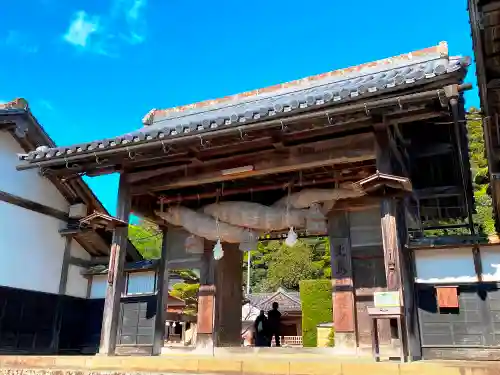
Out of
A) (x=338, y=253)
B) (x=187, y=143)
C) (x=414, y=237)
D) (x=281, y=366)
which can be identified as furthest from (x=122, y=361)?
(x=414, y=237)

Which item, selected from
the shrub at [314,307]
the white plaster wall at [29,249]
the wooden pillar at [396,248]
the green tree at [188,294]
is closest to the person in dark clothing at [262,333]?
the white plaster wall at [29,249]

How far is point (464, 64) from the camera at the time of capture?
20.4ft

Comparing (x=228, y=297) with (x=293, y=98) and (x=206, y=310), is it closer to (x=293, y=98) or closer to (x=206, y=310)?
(x=206, y=310)

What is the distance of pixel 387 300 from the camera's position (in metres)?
6.23

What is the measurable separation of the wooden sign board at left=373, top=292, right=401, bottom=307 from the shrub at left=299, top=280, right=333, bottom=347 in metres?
17.4

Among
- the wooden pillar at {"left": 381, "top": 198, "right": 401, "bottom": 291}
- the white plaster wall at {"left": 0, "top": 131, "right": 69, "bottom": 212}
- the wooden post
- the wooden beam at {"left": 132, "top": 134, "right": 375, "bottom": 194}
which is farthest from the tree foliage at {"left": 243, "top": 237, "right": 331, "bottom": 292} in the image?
the wooden pillar at {"left": 381, "top": 198, "right": 401, "bottom": 291}

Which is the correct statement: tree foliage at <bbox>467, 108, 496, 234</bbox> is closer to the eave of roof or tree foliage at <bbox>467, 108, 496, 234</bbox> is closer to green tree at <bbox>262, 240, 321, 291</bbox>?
green tree at <bbox>262, 240, 321, 291</bbox>

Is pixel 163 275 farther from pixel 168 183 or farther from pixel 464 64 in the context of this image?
pixel 464 64

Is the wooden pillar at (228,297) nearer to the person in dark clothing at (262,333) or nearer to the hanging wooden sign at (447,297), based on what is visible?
the person in dark clothing at (262,333)

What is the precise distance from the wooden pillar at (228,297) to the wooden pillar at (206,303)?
12 centimetres

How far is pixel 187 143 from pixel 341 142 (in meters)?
2.77

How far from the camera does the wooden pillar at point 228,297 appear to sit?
10.4m

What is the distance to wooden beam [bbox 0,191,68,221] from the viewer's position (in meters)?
10.7

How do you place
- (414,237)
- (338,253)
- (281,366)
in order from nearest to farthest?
1. (281,366)
2. (414,237)
3. (338,253)
